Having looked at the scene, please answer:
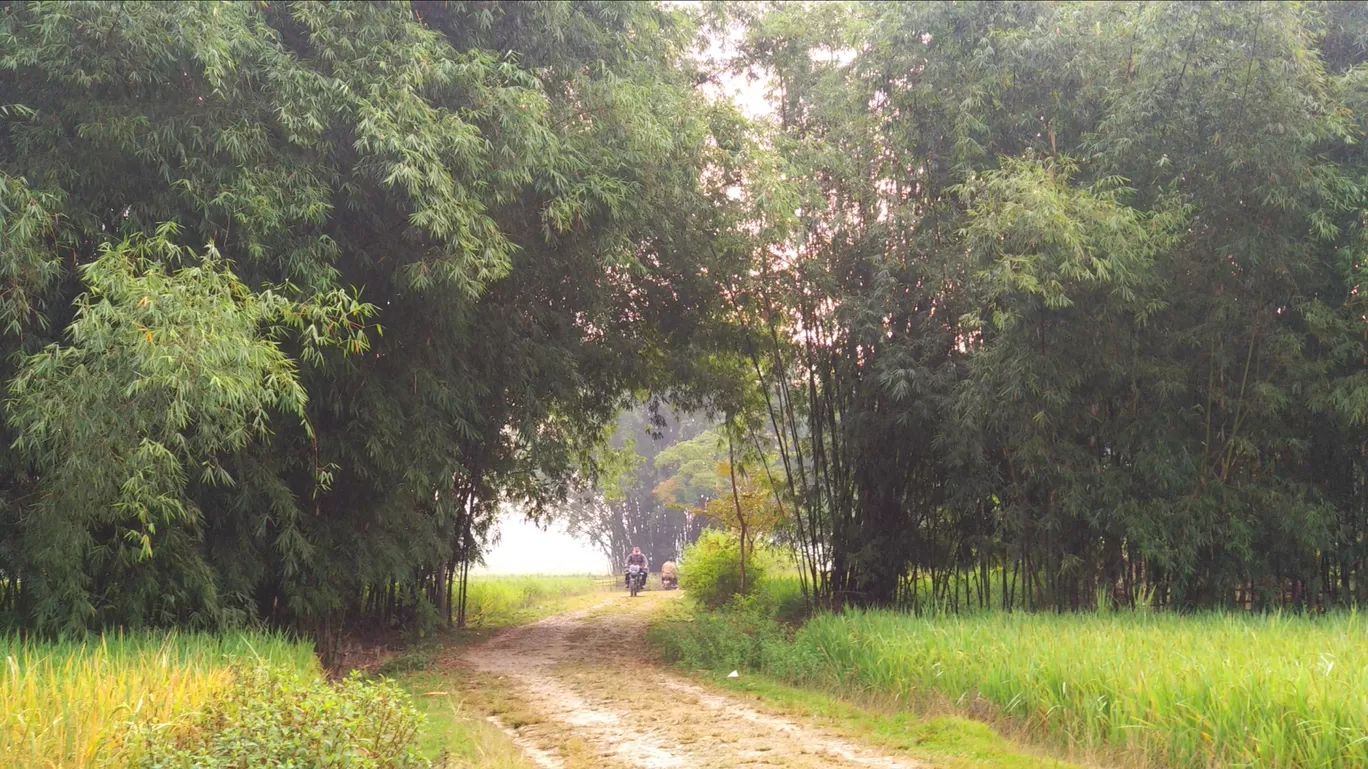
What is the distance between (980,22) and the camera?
8.95m

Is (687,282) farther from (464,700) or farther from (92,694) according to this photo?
(92,694)

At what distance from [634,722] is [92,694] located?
10.4 ft

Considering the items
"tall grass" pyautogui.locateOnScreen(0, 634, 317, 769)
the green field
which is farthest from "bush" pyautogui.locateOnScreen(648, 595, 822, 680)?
"tall grass" pyautogui.locateOnScreen(0, 634, 317, 769)

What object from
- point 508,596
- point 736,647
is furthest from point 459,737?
point 508,596

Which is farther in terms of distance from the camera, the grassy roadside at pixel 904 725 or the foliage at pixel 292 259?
the foliage at pixel 292 259

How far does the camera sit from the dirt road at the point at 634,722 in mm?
5070

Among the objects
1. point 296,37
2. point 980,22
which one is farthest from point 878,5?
point 296,37

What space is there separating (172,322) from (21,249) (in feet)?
3.60

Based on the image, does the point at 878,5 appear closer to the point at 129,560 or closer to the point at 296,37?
the point at 296,37

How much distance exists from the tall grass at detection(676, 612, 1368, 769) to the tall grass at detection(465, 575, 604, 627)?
7872 millimetres

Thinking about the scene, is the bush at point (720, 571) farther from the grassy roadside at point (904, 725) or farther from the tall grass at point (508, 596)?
the grassy roadside at point (904, 725)

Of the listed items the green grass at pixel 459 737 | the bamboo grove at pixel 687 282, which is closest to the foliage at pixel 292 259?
the bamboo grove at pixel 687 282

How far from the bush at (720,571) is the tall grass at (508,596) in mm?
2788

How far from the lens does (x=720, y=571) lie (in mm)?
14086
